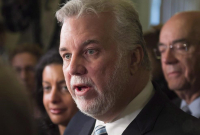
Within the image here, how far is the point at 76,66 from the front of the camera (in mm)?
2400

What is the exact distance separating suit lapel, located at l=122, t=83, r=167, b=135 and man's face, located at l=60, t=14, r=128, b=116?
0.64 feet

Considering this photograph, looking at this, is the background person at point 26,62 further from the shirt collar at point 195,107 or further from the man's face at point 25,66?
the shirt collar at point 195,107

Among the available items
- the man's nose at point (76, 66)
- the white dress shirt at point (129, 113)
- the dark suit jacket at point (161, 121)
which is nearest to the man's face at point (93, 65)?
the man's nose at point (76, 66)

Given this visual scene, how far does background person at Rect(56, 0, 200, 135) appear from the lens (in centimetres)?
240

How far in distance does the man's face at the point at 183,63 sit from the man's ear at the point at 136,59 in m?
1.13

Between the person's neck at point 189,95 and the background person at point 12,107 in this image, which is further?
the person's neck at point 189,95

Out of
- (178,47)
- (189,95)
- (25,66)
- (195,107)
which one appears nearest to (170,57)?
(178,47)

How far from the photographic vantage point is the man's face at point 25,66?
17.9 feet

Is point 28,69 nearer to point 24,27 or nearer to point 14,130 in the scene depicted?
point 24,27

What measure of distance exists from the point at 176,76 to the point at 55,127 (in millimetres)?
1288

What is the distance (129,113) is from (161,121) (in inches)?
9.1

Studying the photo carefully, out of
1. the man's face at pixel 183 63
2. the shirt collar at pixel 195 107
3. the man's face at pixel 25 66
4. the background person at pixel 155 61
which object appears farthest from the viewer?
the man's face at pixel 25 66

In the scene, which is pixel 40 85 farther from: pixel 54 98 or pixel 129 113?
A: pixel 129 113

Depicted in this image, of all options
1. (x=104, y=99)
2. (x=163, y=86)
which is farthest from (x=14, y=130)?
(x=163, y=86)
